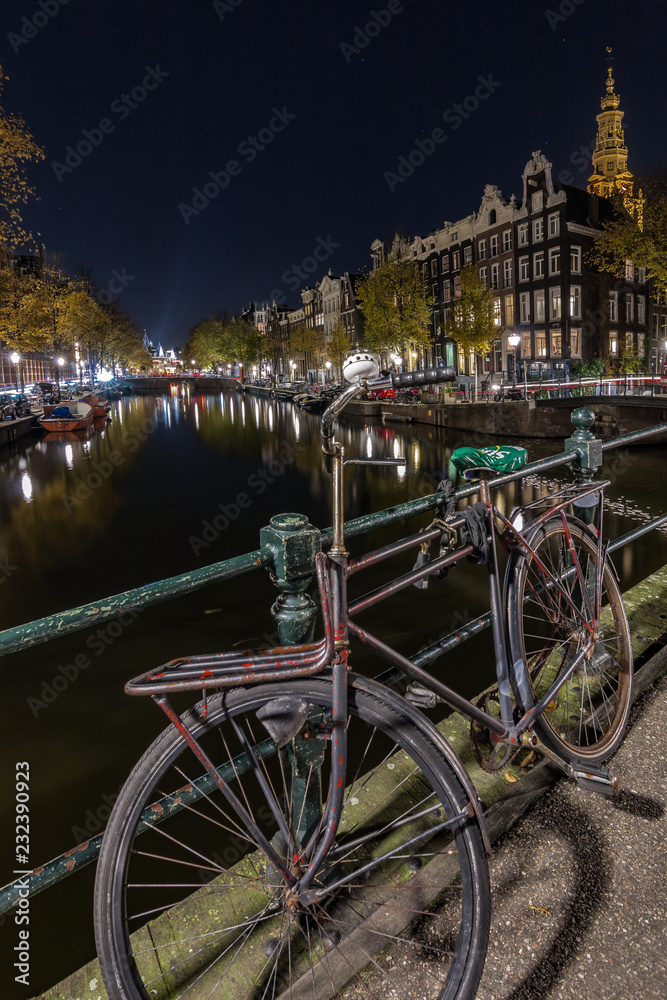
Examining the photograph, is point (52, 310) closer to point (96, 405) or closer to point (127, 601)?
point (96, 405)

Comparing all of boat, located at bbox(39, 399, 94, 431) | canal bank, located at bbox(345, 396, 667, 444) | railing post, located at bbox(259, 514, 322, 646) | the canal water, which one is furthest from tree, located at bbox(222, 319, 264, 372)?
railing post, located at bbox(259, 514, 322, 646)

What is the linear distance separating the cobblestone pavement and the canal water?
115cm

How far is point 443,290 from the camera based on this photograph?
4731 centimetres

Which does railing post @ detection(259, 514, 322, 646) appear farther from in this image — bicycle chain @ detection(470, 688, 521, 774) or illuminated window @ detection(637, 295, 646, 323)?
illuminated window @ detection(637, 295, 646, 323)

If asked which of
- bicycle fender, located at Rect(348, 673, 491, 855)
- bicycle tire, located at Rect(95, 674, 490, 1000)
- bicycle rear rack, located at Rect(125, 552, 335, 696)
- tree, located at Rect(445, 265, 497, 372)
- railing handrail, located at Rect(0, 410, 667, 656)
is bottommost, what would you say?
bicycle tire, located at Rect(95, 674, 490, 1000)

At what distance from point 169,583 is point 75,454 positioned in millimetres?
31346

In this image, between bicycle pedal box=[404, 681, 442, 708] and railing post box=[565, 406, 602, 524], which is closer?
bicycle pedal box=[404, 681, 442, 708]

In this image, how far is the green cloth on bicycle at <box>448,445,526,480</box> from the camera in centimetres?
264

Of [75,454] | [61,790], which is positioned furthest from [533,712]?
[75,454]

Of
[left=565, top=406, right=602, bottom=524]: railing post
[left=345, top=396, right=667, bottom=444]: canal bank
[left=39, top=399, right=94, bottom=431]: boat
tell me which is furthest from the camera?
[left=39, top=399, right=94, bottom=431]: boat

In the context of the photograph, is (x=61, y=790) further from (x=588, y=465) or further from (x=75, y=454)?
(x=75, y=454)

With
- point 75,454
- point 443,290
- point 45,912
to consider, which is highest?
point 443,290

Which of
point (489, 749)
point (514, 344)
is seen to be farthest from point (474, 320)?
point (489, 749)

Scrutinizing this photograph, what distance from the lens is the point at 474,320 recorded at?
35.9m
